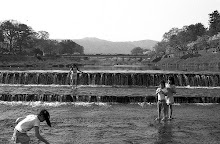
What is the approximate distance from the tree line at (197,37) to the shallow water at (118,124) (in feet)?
219

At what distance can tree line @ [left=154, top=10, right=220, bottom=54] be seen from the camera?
94.6 meters

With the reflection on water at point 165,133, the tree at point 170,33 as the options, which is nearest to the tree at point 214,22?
the tree at point 170,33

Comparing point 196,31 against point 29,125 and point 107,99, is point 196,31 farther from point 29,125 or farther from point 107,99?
point 29,125

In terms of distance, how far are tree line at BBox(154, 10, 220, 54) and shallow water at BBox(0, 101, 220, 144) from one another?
66854 millimetres

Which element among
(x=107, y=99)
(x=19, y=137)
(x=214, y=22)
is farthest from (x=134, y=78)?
(x=214, y=22)

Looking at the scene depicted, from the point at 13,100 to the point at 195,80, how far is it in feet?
71.4

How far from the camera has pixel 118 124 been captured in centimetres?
1490

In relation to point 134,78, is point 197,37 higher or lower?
higher

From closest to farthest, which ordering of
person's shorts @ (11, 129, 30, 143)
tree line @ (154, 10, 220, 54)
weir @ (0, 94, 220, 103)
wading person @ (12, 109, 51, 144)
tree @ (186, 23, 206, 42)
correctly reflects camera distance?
wading person @ (12, 109, 51, 144) → person's shorts @ (11, 129, 30, 143) → weir @ (0, 94, 220, 103) → tree line @ (154, 10, 220, 54) → tree @ (186, 23, 206, 42)

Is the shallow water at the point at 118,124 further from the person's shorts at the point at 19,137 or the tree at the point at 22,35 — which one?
the tree at the point at 22,35

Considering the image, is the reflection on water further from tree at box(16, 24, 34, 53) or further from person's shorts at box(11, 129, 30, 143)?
tree at box(16, 24, 34, 53)

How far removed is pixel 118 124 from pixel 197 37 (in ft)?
394

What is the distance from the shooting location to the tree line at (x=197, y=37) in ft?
310

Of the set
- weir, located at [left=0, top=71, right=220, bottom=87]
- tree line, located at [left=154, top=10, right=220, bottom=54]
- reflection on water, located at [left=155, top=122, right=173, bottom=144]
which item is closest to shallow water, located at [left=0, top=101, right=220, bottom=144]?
reflection on water, located at [left=155, top=122, right=173, bottom=144]
